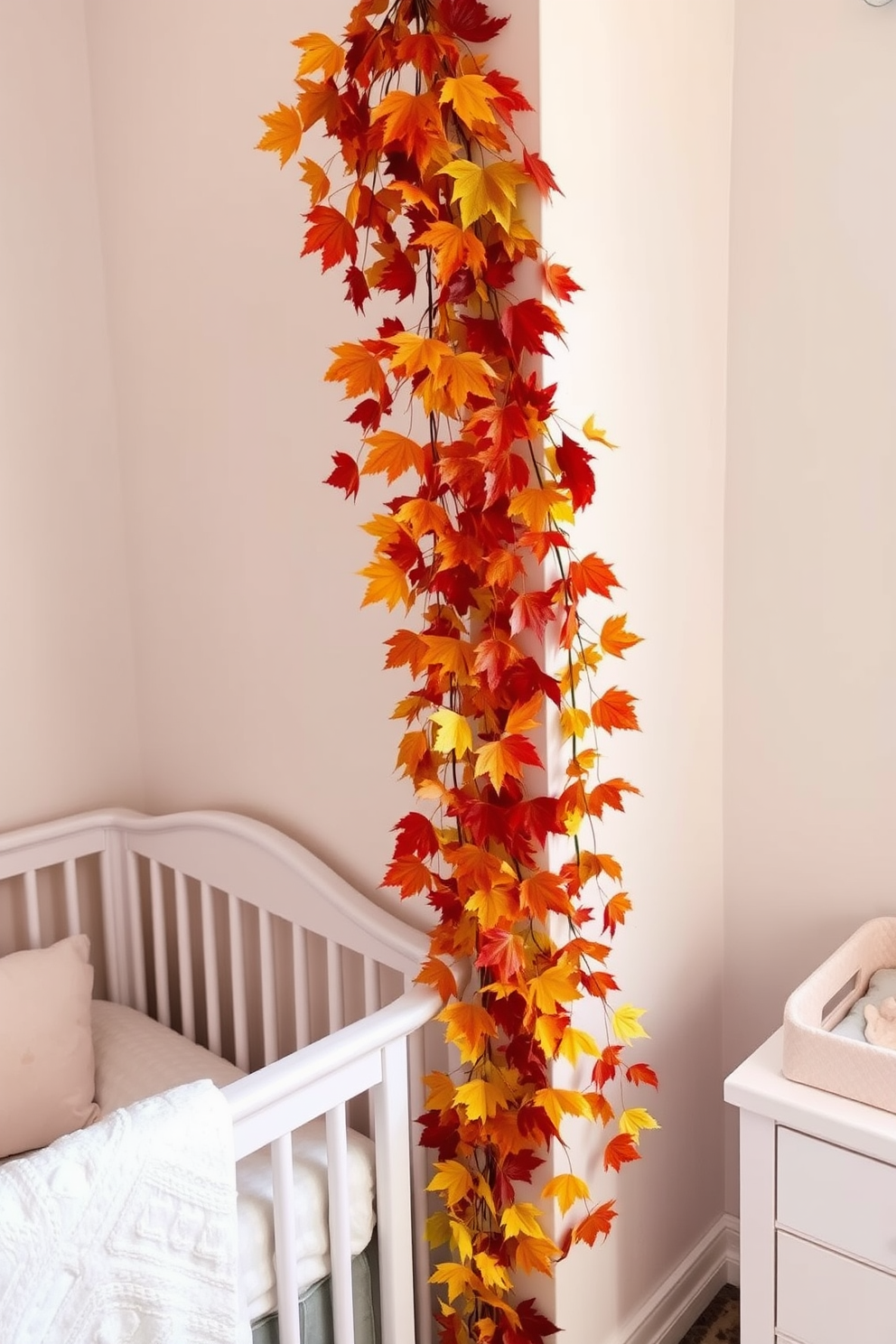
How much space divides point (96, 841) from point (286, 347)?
3.21ft

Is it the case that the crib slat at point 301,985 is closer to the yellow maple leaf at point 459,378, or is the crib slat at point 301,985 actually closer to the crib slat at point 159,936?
the crib slat at point 159,936

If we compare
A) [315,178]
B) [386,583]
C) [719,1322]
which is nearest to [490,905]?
[386,583]

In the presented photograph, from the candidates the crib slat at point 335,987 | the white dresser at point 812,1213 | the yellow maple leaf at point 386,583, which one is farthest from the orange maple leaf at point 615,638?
the crib slat at point 335,987

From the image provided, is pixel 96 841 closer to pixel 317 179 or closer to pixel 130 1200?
pixel 130 1200

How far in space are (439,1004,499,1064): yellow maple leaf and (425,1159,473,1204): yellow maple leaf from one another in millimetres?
158

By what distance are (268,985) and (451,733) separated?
2.61 ft

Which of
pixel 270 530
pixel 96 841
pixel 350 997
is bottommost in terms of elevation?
pixel 350 997

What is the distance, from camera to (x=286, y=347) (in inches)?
68.0

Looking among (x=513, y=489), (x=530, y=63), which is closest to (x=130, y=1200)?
(x=513, y=489)

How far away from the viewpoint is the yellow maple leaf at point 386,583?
1309 millimetres

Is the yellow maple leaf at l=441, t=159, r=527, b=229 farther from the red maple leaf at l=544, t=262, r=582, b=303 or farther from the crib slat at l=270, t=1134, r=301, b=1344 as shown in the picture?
the crib slat at l=270, t=1134, r=301, b=1344

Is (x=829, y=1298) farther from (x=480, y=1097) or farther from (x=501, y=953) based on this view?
(x=501, y=953)

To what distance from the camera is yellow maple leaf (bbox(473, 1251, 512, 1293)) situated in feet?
4.70

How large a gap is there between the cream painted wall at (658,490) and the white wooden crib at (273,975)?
0.26 m
